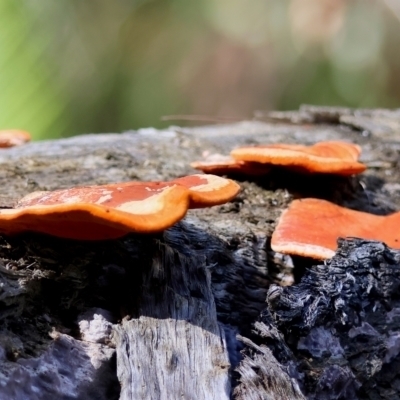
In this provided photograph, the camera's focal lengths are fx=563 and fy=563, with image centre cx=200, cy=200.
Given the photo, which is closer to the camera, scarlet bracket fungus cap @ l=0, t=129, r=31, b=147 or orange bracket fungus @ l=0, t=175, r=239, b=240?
orange bracket fungus @ l=0, t=175, r=239, b=240

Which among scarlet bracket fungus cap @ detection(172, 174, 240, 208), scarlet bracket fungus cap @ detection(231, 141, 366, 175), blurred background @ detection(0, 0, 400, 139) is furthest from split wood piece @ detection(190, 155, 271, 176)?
blurred background @ detection(0, 0, 400, 139)

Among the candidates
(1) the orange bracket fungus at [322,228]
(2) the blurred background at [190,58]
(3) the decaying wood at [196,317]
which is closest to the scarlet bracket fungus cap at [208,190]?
(3) the decaying wood at [196,317]

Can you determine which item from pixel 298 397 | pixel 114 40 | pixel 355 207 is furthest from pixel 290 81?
pixel 298 397

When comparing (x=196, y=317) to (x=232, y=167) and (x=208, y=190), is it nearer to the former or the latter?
(x=208, y=190)

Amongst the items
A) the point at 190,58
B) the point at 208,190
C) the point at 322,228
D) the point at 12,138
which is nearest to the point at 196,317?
the point at 208,190

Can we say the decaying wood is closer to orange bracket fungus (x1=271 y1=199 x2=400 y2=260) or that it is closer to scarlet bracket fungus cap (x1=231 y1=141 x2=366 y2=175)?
orange bracket fungus (x1=271 y1=199 x2=400 y2=260)

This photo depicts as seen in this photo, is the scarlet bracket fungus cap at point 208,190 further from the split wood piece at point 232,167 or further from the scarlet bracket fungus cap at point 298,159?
the split wood piece at point 232,167
